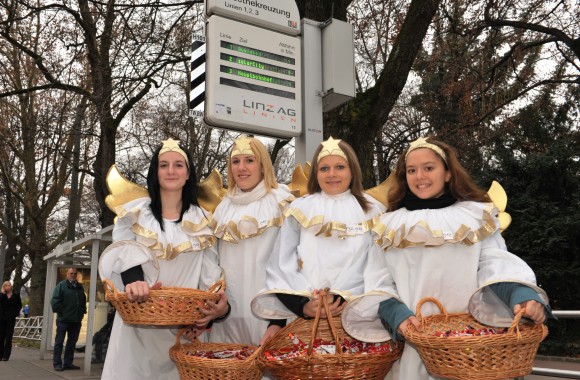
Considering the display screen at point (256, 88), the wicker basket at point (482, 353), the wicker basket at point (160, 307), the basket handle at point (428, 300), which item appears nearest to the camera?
the wicker basket at point (482, 353)

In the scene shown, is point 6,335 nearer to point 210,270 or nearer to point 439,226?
point 210,270

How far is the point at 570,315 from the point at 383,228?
269 centimetres

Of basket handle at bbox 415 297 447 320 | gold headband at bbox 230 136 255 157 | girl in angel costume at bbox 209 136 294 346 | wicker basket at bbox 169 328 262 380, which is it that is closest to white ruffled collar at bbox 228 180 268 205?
girl in angel costume at bbox 209 136 294 346

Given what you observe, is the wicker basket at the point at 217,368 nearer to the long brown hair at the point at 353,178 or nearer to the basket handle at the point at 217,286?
the basket handle at the point at 217,286

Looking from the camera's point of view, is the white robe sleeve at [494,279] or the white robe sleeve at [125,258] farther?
the white robe sleeve at [125,258]

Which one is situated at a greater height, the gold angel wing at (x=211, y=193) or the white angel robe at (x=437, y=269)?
the gold angel wing at (x=211, y=193)

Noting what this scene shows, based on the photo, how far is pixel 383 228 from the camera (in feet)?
8.74

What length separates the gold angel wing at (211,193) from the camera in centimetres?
352

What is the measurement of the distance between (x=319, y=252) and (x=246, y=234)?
48cm

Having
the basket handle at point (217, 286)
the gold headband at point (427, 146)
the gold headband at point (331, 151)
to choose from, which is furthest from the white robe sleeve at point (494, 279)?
the basket handle at point (217, 286)

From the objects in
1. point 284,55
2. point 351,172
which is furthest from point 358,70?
point 351,172

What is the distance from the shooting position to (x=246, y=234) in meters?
3.10

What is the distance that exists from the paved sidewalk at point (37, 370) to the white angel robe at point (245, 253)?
6.31 meters

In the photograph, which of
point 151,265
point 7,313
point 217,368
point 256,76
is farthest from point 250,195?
point 7,313
